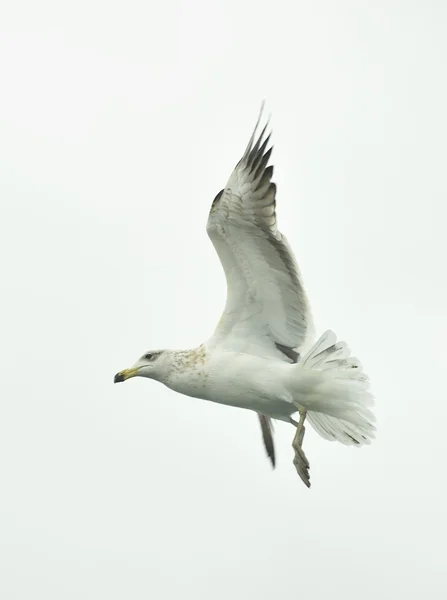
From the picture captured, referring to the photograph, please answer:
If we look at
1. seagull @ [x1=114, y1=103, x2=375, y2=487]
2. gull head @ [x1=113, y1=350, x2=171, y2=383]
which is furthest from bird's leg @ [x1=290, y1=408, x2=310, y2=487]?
gull head @ [x1=113, y1=350, x2=171, y2=383]

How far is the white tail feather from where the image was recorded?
15883 mm

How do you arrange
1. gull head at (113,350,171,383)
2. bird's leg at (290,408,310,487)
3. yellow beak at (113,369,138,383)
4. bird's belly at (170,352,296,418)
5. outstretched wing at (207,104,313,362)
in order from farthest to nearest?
yellow beak at (113,369,138,383)
gull head at (113,350,171,383)
bird's belly at (170,352,296,418)
bird's leg at (290,408,310,487)
outstretched wing at (207,104,313,362)

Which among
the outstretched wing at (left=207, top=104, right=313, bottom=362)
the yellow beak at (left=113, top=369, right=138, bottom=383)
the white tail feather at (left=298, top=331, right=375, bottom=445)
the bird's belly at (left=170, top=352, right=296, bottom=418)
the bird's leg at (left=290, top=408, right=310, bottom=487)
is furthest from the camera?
the yellow beak at (left=113, top=369, right=138, bottom=383)

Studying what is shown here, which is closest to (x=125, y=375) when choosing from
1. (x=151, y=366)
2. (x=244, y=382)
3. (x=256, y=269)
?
(x=151, y=366)

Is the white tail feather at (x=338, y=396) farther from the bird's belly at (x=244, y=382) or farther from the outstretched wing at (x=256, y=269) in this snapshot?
the outstretched wing at (x=256, y=269)

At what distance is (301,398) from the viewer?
16250mm

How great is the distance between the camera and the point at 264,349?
1662 centimetres

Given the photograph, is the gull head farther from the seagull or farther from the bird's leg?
the bird's leg

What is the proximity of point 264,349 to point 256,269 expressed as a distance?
0.97 m

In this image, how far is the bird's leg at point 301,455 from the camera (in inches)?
633

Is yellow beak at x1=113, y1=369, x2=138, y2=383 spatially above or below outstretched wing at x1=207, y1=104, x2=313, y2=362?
below

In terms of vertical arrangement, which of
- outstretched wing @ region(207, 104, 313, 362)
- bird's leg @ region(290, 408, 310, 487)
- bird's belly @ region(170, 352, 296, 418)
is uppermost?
outstretched wing @ region(207, 104, 313, 362)

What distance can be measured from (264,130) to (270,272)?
4.49 ft

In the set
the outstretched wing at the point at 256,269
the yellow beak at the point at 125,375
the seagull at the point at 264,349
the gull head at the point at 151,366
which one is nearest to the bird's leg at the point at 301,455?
the seagull at the point at 264,349
